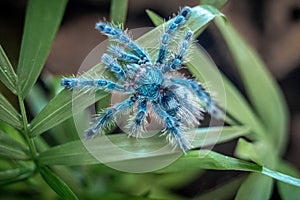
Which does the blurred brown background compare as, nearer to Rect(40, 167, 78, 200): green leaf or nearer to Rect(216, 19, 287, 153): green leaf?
Rect(216, 19, 287, 153): green leaf

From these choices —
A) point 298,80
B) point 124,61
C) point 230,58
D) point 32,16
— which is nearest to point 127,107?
point 124,61

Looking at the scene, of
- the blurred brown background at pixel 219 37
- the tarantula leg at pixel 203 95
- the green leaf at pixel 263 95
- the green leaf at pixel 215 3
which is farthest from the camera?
the blurred brown background at pixel 219 37

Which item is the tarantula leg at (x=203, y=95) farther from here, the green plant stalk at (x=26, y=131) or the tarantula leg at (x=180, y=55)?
the green plant stalk at (x=26, y=131)

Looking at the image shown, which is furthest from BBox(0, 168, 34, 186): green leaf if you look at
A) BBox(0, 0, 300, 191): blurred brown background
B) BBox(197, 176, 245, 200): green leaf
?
BBox(0, 0, 300, 191): blurred brown background

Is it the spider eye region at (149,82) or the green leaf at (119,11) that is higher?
the green leaf at (119,11)

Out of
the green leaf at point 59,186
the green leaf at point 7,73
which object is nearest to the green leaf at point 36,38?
the green leaf at point 7,73

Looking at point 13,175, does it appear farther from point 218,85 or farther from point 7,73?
point 218,85
